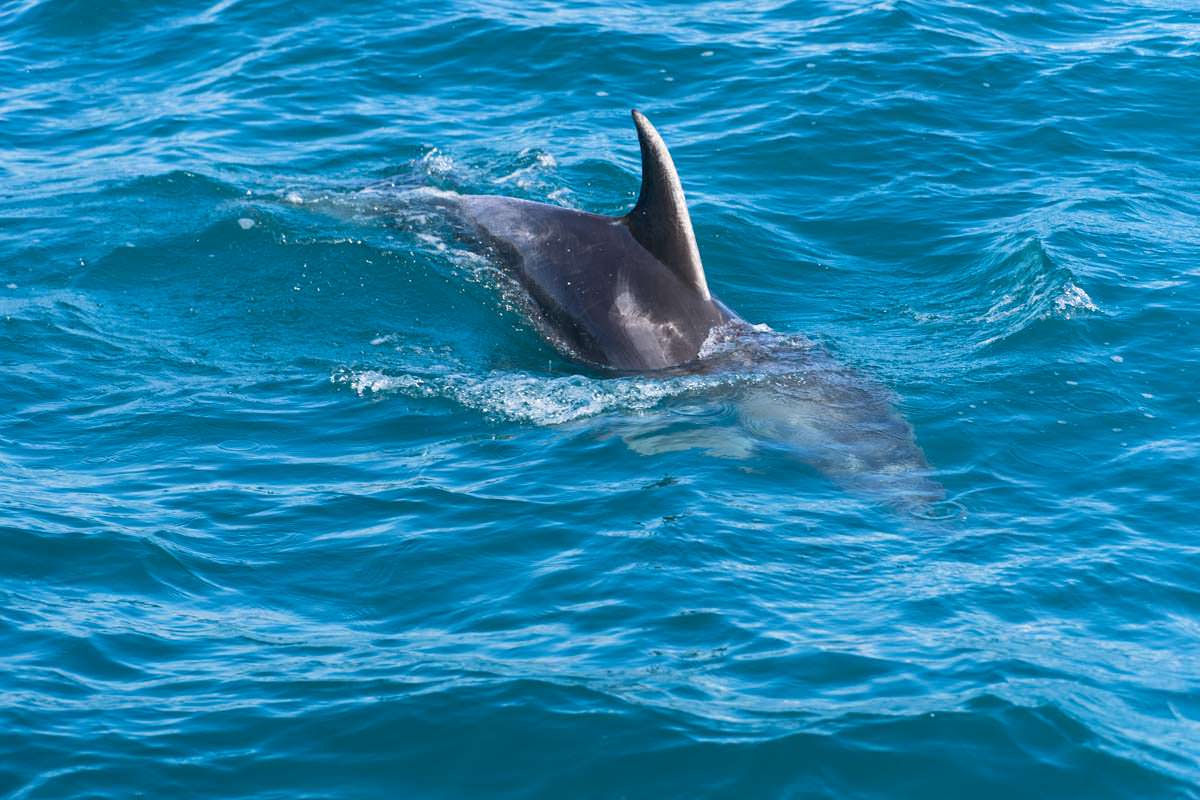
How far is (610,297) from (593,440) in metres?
2.15

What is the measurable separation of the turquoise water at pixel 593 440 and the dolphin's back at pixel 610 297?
38cm

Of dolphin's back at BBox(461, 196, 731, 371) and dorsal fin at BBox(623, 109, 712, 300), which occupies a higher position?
dorsal fin at BBox(623, 109, 712, 300)

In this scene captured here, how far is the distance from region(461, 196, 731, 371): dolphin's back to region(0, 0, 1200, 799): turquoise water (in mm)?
382

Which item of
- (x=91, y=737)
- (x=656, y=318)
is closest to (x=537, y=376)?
(x=656, y=318)

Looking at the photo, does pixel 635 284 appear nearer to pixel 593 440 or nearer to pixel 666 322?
pixel 666 322

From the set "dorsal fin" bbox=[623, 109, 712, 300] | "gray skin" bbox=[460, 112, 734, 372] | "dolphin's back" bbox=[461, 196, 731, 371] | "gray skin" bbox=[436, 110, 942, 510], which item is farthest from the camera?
"dolphin's back" bbox=[461, 196, 731, 371]

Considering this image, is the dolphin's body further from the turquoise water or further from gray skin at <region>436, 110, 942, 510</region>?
the turquoise water

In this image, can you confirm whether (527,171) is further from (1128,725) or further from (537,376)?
(1128,725)

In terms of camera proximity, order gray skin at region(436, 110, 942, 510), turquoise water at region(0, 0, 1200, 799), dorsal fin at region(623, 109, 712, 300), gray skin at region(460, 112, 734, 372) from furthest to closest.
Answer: gray skin at region(460, 112, 734, 372) → dorsal fin at region(623, 109, 712, 300) → gray skin at region(436, 110, 942, 510) → turquoise water at region(0, 0, 1200, 799)

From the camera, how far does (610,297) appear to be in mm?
15227

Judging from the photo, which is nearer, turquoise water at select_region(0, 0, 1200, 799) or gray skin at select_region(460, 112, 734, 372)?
turquoise water at select_region(0, 0, 1200, 799)

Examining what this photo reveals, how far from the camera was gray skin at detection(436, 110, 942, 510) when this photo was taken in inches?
532

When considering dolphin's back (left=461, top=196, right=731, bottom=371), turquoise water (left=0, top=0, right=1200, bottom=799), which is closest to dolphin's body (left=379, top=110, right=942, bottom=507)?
dolphin's back (left=461, top=196, right=731, bottom=371)

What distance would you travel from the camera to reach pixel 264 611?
36.2 feet
